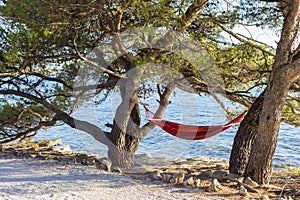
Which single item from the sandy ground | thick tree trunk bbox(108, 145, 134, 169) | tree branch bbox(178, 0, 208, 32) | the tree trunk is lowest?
the sandy ground

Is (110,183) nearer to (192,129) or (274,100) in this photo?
(192,129)

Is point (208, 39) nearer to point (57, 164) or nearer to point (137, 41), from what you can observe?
point (137, 41)

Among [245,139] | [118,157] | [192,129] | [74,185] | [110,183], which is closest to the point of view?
[74,185]

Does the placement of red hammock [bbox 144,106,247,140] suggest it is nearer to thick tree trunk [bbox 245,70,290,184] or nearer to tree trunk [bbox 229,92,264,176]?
tree trunk [bbox 229,92,264,176]

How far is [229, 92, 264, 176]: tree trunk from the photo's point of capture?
297 centimetres

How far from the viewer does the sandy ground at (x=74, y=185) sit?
A: 2.34 metres

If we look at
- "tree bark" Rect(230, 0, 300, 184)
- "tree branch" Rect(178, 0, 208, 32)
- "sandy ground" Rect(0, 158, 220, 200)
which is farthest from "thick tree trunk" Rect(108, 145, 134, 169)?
"tree branch" Rect(178, 0, 208, 32)

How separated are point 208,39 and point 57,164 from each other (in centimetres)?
231

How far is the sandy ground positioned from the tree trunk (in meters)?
0.75

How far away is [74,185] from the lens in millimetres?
2572

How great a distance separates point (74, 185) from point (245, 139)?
164 centimetres

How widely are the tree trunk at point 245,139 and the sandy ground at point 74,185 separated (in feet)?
2.47

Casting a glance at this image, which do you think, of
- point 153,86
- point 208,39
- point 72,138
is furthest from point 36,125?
point 72,138

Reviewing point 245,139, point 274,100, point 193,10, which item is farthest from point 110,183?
point 193,10
